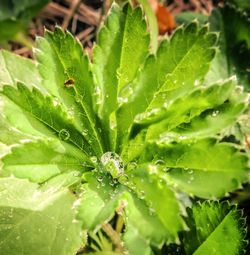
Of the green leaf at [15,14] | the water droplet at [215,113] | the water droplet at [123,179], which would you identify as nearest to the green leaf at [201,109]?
the water droplet at [215,113]

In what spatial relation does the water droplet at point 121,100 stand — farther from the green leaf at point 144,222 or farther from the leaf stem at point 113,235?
the leaf stem at point 113,235

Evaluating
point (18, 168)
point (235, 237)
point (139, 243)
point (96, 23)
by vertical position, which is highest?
point (96, 23)

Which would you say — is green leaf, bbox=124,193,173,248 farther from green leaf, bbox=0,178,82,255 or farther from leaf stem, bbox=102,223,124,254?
leaf stem, bbox=102,223,124,254

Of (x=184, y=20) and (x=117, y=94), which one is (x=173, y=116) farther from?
(x=184, y=20)

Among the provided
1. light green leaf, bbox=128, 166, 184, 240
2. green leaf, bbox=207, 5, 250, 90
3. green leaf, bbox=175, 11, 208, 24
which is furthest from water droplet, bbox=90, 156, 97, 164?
green leaf, bbox=175, 11, 208, 24

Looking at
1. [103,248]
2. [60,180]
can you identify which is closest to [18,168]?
[60,180]
